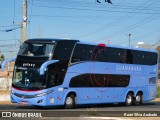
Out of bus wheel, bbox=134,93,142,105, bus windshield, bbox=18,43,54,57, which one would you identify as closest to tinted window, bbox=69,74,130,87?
bus wheel, bbox=134,93,142,105

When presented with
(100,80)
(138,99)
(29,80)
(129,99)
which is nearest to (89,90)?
(100,80)

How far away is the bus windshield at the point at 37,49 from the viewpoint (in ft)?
78.0

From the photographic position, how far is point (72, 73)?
82.0 ft

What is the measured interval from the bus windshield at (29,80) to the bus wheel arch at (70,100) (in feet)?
7.52

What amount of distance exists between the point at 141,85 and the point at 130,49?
10.8 ft

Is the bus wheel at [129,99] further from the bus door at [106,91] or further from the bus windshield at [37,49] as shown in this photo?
the bus windshield at [37,49]

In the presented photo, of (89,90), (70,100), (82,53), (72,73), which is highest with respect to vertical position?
(82,53)

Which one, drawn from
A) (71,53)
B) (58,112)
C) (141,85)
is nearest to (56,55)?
(71,53)

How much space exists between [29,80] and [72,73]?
260 cm

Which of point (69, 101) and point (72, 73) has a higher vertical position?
point (72, 73)

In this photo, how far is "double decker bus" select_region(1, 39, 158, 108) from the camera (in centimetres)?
2362

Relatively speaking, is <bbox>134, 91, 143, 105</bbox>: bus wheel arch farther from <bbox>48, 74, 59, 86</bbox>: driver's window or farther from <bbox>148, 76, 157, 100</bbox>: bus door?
<bbox>48, 74, 59, 86</bbox>: driver's window

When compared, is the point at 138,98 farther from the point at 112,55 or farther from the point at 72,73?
the point at 72,73

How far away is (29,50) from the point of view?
24.5 m
